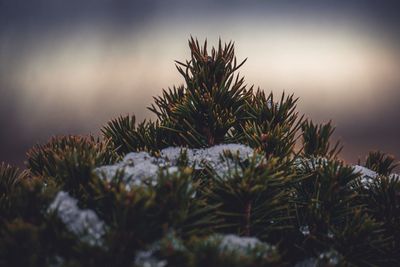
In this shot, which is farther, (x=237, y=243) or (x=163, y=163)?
(x=163, y=163)

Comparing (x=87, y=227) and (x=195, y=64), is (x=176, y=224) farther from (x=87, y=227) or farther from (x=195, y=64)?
(x=195, y=64)

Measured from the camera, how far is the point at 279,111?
205 cm

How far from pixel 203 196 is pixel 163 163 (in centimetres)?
21

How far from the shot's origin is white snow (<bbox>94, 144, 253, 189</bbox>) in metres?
1.50

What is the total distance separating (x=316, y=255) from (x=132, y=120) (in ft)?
3.46

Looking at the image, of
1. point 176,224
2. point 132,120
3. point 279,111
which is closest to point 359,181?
point 279,111

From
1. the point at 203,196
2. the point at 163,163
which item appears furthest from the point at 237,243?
the point at 163,163

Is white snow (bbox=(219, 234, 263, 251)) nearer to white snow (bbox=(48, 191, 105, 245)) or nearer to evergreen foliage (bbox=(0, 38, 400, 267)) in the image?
evergreen foliage (bbox=(0, 38, 400, 267))

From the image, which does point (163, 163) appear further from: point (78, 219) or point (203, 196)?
point (78, 219)

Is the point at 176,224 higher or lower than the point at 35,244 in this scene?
higher

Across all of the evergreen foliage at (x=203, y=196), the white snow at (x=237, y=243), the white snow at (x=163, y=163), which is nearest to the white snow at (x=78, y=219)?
the evergreen foliage at (x=203, y=196)

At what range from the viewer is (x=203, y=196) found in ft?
5.19

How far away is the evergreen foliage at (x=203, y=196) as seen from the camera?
1.32 metres

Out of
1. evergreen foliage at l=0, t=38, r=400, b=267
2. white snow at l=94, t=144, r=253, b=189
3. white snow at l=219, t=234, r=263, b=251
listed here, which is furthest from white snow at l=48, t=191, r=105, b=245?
white snow at l=219, t=234, r=263, b=251
